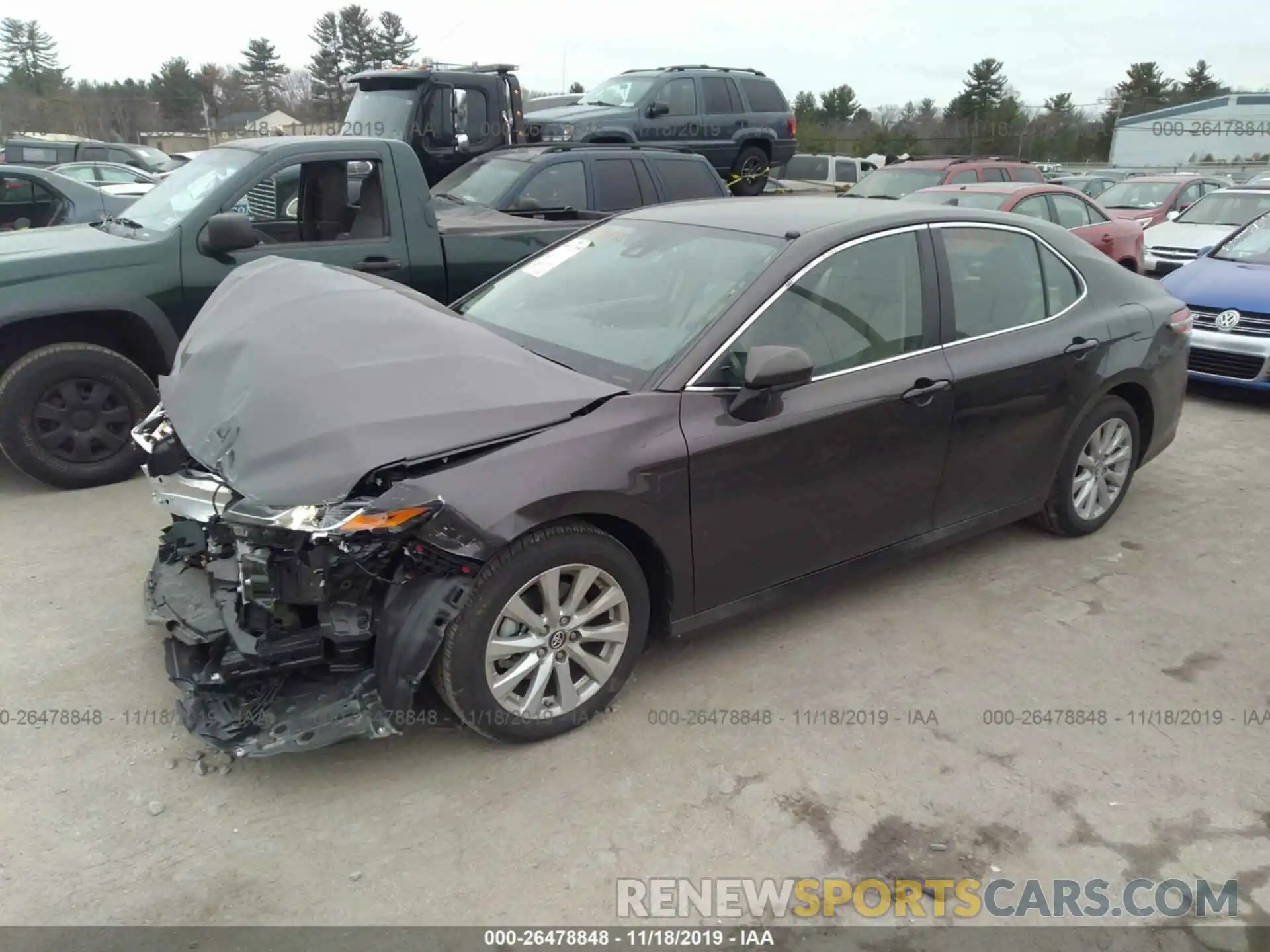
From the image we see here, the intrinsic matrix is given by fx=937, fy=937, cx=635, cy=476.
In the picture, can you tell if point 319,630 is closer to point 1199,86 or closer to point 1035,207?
point 1035,207

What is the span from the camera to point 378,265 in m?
5.72

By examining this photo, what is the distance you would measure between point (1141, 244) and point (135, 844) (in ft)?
40.7

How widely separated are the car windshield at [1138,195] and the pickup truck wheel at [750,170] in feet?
20.8

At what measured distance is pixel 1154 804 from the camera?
302cm

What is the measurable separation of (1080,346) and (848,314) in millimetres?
1440

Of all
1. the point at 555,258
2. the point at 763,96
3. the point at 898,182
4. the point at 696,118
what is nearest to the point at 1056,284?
the point at 555,258

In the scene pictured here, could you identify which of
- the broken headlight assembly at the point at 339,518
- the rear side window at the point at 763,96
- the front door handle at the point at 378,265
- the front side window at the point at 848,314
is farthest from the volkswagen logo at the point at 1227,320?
the rear side window at the point at 763,96

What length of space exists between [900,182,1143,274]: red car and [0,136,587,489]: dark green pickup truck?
673cm

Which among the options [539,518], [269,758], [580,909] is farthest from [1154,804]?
[269,758]

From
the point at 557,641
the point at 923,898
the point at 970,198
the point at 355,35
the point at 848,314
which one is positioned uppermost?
the point at 355,35

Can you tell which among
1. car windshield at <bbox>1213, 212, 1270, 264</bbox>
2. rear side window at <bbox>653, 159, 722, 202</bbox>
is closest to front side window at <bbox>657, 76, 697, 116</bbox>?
rear side window at <bbox>653, 159, 722, 202</bbox>

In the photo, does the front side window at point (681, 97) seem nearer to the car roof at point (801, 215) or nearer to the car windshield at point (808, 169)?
the car windshield at point (808, 169)

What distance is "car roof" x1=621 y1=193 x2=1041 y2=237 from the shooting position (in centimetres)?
381

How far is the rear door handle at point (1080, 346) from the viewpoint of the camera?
14.3 feet
